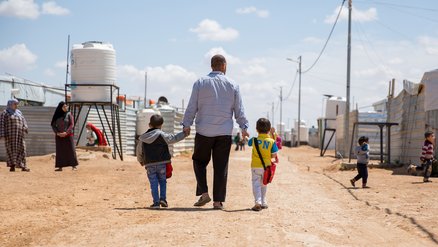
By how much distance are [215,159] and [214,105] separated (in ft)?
2.26

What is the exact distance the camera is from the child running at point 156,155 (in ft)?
23.6

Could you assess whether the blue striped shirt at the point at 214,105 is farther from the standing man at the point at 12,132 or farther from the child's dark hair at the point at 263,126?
the standing man at the point at 12,132

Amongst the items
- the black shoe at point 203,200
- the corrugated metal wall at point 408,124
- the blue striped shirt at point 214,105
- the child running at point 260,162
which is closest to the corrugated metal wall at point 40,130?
the corrugated metal wall at point 408,124

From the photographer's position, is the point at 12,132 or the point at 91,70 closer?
the point at 12,132

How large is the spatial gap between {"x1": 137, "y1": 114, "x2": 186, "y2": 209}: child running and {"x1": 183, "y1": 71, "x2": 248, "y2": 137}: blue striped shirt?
0.42 meters

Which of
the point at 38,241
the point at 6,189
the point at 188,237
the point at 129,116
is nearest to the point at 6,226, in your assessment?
the point at 38,241

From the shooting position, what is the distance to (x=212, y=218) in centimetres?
593

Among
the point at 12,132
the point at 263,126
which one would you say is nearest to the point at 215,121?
the point at 263,126

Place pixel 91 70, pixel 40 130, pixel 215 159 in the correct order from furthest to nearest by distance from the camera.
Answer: pixel 40 130 < pixel 91 70 < pixel 215 159

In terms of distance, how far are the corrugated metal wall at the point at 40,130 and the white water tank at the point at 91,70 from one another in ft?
13.2

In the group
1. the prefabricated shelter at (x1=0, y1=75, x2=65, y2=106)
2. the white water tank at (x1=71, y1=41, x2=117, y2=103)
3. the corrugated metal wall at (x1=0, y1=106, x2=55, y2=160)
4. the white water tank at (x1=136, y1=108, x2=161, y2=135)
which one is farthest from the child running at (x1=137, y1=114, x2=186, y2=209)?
the prefabricated shelter at (x1=0, y1=75, x2=65, y2=106)

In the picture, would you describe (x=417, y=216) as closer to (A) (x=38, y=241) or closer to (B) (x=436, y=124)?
(A) (x=38, y=241)

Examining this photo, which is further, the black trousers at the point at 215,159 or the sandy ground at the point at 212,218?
A: the black trousers at the point at 215,159

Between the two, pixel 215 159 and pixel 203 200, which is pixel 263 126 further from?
pixel 203 200
